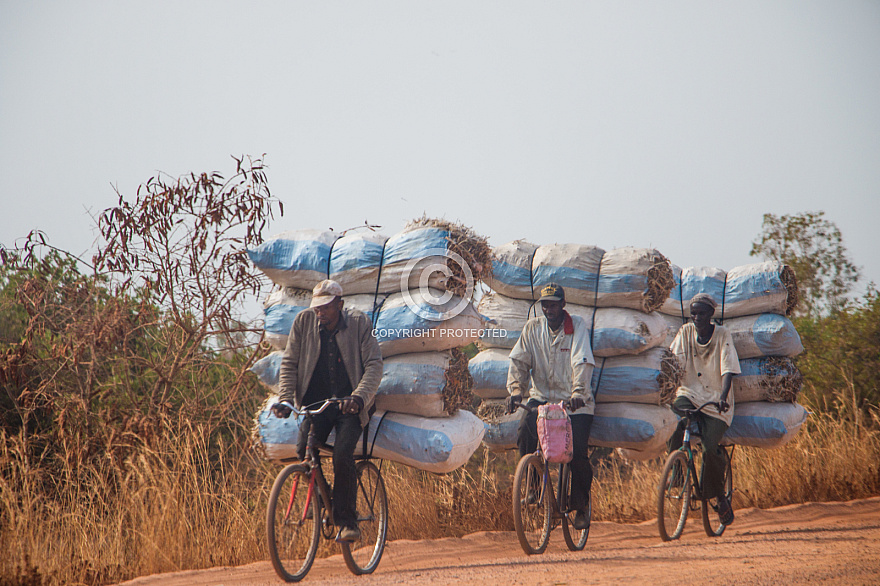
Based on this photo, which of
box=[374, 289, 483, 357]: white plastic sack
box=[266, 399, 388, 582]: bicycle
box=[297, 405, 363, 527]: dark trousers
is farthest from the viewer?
box=[374, 289, 483, 357]: white plastic sack

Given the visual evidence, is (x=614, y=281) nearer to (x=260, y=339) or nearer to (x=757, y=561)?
(x=757, y=561)

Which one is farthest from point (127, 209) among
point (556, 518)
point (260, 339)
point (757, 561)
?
point (757, 561)

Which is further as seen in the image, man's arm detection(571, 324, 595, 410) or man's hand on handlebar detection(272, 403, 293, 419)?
man's arm detection(571, 324, 595, 410)

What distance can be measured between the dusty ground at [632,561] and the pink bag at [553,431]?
803 millimetres

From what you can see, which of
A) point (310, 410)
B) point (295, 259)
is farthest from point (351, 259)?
point (310, 410)

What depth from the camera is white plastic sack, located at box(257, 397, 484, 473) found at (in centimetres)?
569

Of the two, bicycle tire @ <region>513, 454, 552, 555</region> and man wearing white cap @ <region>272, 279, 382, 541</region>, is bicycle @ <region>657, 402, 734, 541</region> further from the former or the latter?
man wearing white cap @ <region>272, 279, 382, 541</region>

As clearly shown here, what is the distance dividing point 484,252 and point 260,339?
3.54 metres

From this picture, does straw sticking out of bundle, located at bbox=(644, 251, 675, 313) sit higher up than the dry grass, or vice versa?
straw sticking out of bundle, located at bbox=(644, 251, 675, 313)

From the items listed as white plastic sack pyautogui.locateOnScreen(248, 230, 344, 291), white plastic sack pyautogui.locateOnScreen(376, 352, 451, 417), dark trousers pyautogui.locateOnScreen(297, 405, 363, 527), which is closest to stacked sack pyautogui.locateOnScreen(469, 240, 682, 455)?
white plastic sack pyautogui.locateOnScreen(376, 352, 451, 417)

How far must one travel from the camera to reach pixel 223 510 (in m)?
7.02

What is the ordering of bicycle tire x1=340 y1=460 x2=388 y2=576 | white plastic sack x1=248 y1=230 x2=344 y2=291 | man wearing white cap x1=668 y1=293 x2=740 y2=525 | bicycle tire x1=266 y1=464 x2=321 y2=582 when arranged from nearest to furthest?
bicycle tire x1=266 y1=464 x2=321 y2=582 < bicycle tire x1=340 y1=460 x2=388 y2=576 < white plastic sack x1=248 y1=230 x2=344 y2=291 < man wearing white cap x1=668 y1=293 x2=740 y2=525
